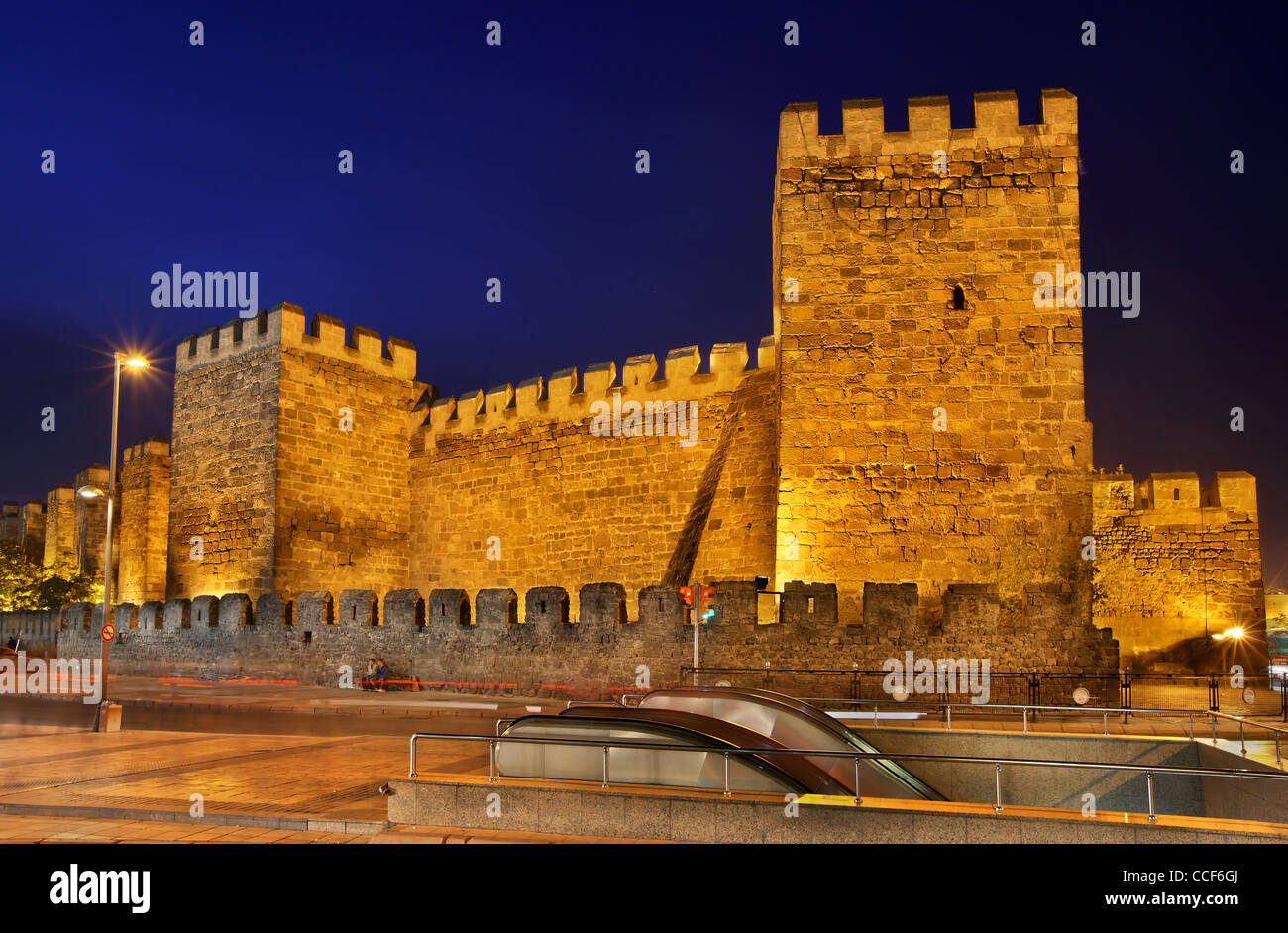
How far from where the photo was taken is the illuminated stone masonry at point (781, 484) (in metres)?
13.1

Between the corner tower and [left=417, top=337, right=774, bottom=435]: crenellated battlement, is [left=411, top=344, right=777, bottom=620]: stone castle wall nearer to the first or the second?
[left=417, top=337, right=774, bottom=435]: crenellated battlement

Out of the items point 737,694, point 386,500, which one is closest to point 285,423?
point 386,500

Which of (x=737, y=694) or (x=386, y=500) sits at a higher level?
(x=386, y=500)

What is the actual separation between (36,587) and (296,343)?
1733 cm

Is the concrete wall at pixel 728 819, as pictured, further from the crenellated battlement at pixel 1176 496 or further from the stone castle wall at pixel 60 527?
the stone castle wall at pixel 60 527

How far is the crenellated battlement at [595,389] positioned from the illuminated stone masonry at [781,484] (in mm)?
71

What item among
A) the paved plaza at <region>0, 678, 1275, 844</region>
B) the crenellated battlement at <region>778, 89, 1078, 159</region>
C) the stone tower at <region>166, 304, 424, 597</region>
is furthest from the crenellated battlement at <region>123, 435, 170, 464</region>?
the crenellated battlement at <region>778, 89, 1078, 159</region>

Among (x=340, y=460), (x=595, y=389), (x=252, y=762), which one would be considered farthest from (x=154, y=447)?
(x=252, y=762)

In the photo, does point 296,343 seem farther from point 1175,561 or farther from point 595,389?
point 1175,561

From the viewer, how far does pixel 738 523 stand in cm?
1666

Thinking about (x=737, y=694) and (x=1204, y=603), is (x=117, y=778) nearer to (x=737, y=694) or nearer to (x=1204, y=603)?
(x=737, y=694)

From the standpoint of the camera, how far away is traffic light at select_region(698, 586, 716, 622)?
13641mm

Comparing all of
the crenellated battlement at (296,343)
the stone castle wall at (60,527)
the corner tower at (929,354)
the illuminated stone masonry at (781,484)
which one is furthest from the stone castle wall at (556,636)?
the stone castle wall at (60,527)
